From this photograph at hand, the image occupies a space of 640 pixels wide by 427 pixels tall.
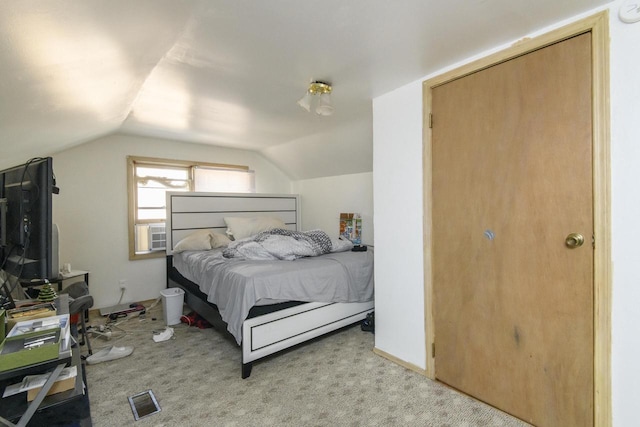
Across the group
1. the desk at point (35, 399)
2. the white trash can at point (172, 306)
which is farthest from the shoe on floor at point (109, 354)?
the desk at point (35, 399)

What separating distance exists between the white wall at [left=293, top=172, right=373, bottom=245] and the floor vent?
2.64m

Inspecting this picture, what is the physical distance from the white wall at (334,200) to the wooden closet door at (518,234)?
1.80 meters

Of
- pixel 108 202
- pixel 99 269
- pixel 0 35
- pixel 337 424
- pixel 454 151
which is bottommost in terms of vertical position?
pixel 337 424

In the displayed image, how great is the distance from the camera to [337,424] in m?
1.71

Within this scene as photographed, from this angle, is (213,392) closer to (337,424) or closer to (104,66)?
(337,424)

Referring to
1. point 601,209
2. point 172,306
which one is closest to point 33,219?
point 172,306

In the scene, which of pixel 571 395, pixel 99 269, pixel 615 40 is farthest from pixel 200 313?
pixel 615 40

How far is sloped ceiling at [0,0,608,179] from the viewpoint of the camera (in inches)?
48.5

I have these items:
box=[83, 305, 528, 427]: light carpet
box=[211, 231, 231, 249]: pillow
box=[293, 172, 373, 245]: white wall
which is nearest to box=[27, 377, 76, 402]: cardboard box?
box=[83, 305, 528, 427]: light carpet

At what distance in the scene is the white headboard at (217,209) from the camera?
396 centimetres

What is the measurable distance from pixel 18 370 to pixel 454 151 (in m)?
2.24

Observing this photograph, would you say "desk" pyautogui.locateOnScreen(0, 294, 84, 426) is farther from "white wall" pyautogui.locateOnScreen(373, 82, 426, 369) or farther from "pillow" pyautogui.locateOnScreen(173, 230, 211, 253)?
"pillow" pyautogui.locateOnScreen(173, 230, 211, 253)

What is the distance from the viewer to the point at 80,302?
90.7 inches

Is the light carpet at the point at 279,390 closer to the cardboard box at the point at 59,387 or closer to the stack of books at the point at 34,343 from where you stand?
the cardboard box at the point at 59,387
